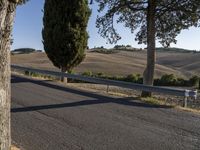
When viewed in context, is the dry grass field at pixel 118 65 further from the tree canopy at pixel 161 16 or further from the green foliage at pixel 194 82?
the tree canopy at pixel 161 16

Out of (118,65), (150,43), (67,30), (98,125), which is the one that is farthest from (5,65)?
(118,65)

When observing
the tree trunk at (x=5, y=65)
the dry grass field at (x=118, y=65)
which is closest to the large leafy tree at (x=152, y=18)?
the tree trunk at (x=5, y=65)

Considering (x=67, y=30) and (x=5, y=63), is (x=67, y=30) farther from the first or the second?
(x=5, y=63)

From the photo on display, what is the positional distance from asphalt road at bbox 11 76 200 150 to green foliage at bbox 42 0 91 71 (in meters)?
12.3

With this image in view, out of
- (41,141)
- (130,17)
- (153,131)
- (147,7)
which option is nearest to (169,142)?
(153,131)

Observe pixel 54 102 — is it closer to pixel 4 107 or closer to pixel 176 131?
pixel 176 131

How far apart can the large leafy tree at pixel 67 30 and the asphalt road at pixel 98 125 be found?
1230 cm

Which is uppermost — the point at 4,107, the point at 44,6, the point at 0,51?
the point at 44,6

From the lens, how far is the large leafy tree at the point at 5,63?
239 inches

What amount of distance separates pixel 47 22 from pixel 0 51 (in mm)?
23633

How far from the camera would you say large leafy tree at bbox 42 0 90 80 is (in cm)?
2841

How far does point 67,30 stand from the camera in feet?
93.1

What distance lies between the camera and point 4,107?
6215 mm

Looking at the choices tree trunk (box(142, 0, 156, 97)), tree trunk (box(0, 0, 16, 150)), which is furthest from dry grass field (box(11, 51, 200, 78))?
tree trunk (box(0, 0, 16, 150))
